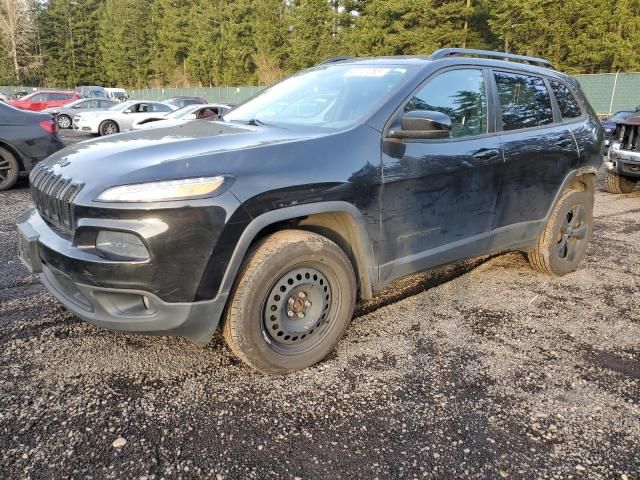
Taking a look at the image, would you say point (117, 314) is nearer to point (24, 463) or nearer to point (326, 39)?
point (24, 463)

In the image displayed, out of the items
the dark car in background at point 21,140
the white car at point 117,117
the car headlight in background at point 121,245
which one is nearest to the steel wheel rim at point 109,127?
the white car at point 117,117

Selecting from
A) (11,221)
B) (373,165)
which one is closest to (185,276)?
(373,165)

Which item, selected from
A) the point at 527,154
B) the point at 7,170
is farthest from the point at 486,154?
the point at 7,170

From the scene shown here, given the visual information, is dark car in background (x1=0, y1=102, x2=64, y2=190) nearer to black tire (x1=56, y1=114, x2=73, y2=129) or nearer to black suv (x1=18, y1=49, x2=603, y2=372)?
black suv (x1=18, y1=49, x2=603, y2=372)

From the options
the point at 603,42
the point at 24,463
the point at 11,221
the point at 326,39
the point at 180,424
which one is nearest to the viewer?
the point at 24,463

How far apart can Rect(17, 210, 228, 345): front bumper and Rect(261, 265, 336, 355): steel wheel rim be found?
0.31 m

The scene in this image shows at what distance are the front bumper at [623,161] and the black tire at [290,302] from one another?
7.42 metres

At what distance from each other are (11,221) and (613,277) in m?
6.63

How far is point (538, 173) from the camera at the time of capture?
3896 millimetres

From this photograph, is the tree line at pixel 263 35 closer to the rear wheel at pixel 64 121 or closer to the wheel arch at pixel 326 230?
the rear wheel at pixel 64 121

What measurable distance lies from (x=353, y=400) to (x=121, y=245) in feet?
4.58

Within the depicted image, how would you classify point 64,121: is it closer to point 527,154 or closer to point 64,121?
point 64,121

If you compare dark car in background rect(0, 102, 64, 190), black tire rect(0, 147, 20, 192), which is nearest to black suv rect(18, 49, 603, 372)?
dark car in background rect(0, 102, 64, 190)

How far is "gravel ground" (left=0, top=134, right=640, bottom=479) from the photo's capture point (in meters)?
2.08
